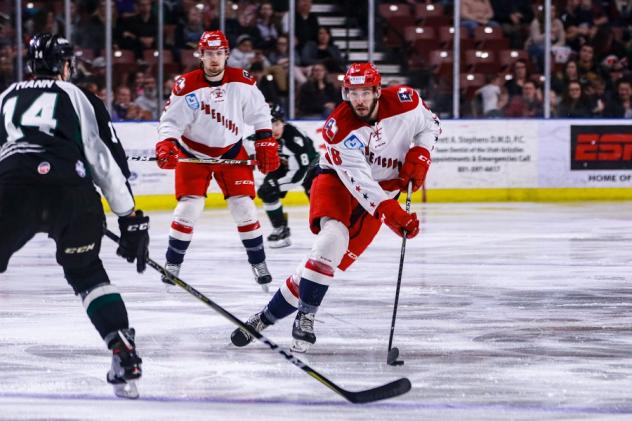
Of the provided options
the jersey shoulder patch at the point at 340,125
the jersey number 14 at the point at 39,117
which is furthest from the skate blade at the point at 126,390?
the jersey shoulder patch at the point at 340,125

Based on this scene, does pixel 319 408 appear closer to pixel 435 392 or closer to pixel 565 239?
pixel 435 392

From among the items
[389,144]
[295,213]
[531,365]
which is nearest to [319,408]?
[531,365]

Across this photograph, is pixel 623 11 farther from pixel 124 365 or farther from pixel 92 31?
pixel 124 365

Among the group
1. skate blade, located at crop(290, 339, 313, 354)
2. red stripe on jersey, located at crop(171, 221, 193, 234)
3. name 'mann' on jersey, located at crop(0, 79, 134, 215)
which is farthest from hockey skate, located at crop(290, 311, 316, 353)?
red stripe on jersey, located at crop(171, 221, 193, 234)

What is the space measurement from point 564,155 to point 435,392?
7.75m

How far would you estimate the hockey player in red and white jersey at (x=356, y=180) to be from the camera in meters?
4.25

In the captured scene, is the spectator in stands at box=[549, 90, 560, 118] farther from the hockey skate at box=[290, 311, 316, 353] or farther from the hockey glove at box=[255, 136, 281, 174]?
the hockey skate at box=[290, 311, 316, 353]

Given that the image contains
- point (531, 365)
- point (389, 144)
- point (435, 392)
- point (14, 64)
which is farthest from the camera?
point (14, 64)

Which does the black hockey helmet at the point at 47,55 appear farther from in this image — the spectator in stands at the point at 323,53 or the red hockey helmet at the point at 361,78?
the spectator in stands at the point at 323,53

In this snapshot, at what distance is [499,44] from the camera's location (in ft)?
38.9

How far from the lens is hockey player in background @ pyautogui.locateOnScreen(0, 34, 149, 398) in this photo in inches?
133

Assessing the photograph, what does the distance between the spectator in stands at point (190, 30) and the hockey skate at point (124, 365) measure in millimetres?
7720

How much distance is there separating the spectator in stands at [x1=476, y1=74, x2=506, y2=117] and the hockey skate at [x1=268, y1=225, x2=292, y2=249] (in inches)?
151

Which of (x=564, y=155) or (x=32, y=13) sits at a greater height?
(x=32, y=13)
